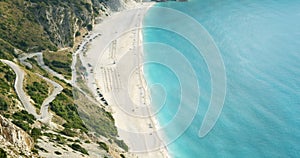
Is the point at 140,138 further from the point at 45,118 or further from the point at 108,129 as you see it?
the point at 45,118

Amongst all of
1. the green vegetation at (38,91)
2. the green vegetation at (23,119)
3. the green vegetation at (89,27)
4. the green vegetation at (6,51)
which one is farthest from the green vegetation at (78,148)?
the green vegetation at (89,27)

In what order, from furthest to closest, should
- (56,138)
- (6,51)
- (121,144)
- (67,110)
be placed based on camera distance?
(6,51) → (67,110) → (121,144) → (56,138)

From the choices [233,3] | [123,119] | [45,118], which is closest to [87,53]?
[123,119]

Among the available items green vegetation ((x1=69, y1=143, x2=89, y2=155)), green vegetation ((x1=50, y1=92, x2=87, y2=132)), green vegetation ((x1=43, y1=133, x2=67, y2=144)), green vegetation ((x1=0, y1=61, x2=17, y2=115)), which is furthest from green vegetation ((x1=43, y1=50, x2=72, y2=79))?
green vegetation ((x1=69, y1=143, x2=89, y2=155))

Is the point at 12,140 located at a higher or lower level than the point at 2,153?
higher

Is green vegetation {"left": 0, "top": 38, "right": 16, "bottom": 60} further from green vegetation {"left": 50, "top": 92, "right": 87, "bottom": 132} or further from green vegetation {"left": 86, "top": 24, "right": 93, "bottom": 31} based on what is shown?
green vegetation {"left": 86, "top": 24, "right": 93, "bottom": 31}

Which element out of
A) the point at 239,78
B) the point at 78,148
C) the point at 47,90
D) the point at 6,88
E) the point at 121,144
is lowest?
the point at 78,148

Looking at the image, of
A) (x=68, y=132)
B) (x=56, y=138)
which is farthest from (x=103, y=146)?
(x=56, y=138)

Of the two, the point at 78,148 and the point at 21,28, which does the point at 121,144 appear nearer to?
the point at 78,148
